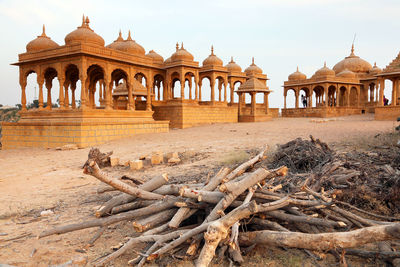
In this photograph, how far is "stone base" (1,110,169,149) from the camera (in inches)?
523

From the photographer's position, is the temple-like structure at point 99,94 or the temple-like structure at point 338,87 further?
the temple-like structure at point 338,87

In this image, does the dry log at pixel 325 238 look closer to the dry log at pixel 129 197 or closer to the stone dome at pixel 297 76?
the dry log at pixel 129 197

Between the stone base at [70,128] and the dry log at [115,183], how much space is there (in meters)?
10.3

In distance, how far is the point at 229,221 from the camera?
107 inches

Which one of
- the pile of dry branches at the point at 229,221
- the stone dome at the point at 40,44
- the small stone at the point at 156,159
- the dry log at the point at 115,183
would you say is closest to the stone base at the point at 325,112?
the small stone at the point at 156,159

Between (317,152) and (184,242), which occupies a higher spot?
(317,152)

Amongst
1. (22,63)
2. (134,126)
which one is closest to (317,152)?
(134,126)

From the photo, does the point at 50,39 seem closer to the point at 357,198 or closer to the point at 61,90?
the point at 61,90

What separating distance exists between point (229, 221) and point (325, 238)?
2.87 feet

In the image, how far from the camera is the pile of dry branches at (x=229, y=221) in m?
2.68

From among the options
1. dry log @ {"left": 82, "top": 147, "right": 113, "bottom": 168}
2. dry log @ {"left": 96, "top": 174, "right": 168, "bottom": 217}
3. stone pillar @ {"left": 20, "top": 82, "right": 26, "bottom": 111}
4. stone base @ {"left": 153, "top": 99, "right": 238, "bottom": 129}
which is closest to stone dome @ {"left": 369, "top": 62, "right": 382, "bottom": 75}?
stone base @ {"left": 153, "top": 99, "right": 238, "bottom": 129}

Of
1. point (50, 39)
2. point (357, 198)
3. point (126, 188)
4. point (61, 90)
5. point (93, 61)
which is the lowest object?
point (357, 198)

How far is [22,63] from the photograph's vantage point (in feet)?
56.6

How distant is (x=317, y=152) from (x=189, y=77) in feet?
66.1
